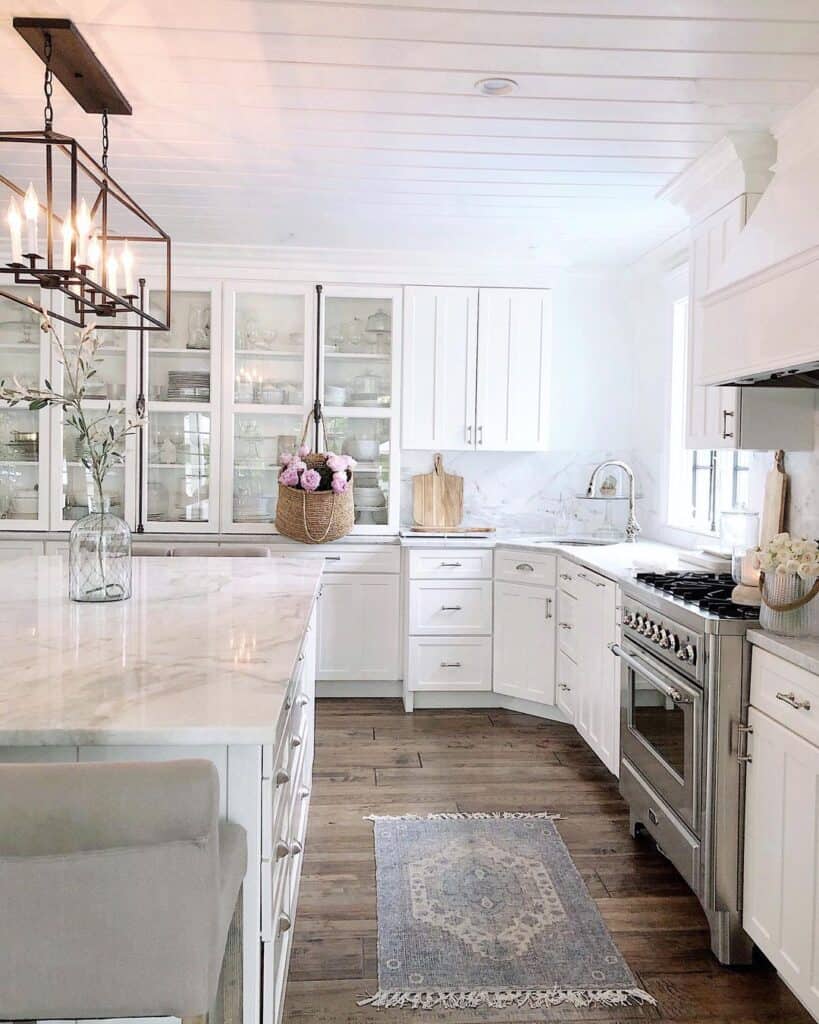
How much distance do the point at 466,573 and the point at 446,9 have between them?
9.58 feet

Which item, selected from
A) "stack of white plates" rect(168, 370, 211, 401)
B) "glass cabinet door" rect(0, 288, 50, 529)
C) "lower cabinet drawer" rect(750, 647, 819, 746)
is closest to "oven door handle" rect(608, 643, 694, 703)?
"lower cabinet drawer" rect(750, 647, 819, 746)

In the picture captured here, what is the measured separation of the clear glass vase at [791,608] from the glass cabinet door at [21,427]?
3902 millimetres

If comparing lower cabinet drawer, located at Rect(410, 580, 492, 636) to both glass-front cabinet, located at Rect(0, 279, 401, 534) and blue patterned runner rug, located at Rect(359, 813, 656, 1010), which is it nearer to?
glass-front cabinet, located at Rect(0, 279, 401, 534)

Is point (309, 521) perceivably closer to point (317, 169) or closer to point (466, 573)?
point (466, 573)

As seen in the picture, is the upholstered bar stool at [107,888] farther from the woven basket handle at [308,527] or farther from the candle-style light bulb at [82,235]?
the woven basket handle at [308,527]

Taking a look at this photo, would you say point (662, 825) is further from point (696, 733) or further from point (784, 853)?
point (784, 853)

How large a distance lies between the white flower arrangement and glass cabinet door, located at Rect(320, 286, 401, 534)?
279cm

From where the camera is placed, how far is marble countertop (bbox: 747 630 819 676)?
1.97 metres

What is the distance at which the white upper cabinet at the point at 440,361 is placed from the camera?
188 inches

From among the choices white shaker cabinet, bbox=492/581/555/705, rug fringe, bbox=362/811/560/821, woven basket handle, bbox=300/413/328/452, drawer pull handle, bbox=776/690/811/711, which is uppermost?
woven basket handle, bbox=300/413/328/452

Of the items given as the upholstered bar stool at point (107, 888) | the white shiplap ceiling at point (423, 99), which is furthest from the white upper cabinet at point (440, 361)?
the upholstered bar stool at point (107, 888)

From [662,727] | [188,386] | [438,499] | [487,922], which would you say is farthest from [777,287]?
[188,386]

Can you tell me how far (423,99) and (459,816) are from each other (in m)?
2.48

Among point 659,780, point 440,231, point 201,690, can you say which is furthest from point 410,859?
point 440,231
